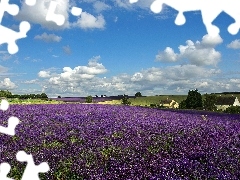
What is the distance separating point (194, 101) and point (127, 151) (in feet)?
113

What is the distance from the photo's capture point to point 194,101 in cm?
4019

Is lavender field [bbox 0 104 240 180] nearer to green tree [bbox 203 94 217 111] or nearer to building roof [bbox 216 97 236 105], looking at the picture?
green tree [bbox 203 94 217 111]

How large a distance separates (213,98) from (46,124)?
3701 centimetres

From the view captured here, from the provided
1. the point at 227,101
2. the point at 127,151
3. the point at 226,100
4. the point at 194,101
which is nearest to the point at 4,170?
the point at 127,151

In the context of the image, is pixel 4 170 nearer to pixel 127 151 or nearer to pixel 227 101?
pixel 127 151

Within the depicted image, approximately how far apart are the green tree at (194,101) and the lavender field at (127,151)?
3091cm

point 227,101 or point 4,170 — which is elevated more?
point 227,101

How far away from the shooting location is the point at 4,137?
809 centimetres

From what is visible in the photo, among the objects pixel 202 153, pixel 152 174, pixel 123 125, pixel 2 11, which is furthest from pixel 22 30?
pixel 123 125

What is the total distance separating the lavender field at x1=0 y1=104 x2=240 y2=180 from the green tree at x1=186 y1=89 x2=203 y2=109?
30.9 meters

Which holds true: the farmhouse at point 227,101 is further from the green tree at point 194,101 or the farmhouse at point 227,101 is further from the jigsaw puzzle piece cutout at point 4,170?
the jigsaw puzzle piece cutout at point 4,170

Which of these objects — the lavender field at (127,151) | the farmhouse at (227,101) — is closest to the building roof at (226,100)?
the farmhouse at (227,101)

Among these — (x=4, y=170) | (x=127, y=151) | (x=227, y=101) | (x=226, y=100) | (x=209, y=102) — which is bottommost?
(x=4, y=170)

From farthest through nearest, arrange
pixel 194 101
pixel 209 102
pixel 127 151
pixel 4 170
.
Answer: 1. pixel 209 102
2. pixel 194 101
3. pixel 127 151
4. pixel 4 170
